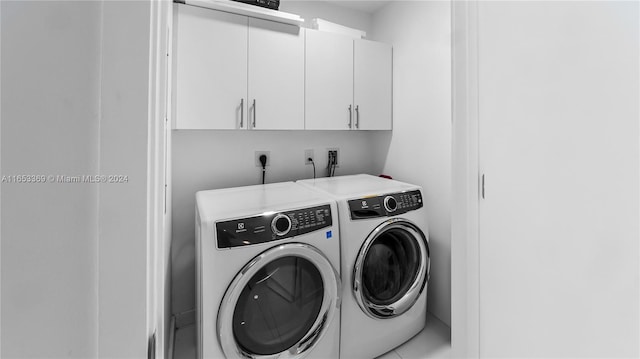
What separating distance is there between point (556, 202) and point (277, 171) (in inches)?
70.5

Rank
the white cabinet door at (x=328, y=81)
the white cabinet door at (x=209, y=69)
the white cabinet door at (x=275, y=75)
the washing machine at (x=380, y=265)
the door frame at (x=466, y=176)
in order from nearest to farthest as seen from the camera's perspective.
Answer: the door frame at (x=466, y=176), the washing machine at (x=380, y=265), the white cabinet door at (x=209, y=69), the white cabinet door at (x=275, y=75), the white cabinet door at (x=328, y=81)

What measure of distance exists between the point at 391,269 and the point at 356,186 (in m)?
0.55

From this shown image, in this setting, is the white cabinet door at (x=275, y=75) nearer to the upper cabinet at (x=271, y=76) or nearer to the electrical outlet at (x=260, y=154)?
the upper cabinet at (x=271, y=76)

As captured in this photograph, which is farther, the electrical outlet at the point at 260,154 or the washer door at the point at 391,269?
the electrical outlet at the point at 260,154

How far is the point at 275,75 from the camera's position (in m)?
1.92

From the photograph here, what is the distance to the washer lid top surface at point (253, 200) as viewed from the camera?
1.32m

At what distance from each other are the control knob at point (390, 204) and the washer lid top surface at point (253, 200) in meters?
0.35

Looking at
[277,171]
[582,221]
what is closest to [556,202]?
[582,221]

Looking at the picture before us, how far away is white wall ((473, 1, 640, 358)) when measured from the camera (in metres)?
0.58

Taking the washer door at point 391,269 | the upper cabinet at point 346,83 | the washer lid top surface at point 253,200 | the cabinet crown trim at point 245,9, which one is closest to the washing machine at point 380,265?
the washer door at point 391,269

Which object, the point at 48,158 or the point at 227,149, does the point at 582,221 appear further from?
the point at 227,149

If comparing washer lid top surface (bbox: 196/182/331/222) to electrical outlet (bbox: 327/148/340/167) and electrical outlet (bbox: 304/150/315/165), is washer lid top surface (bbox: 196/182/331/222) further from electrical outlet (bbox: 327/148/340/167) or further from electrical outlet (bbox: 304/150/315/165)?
electrical outlet (bbox: 327/148/340/167)

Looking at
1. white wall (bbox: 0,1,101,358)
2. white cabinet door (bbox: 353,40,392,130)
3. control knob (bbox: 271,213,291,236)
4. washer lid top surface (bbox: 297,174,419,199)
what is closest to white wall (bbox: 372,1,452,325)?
white cabinet door (bbox: 353,40,392,130)

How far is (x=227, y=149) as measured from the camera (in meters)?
2.08
